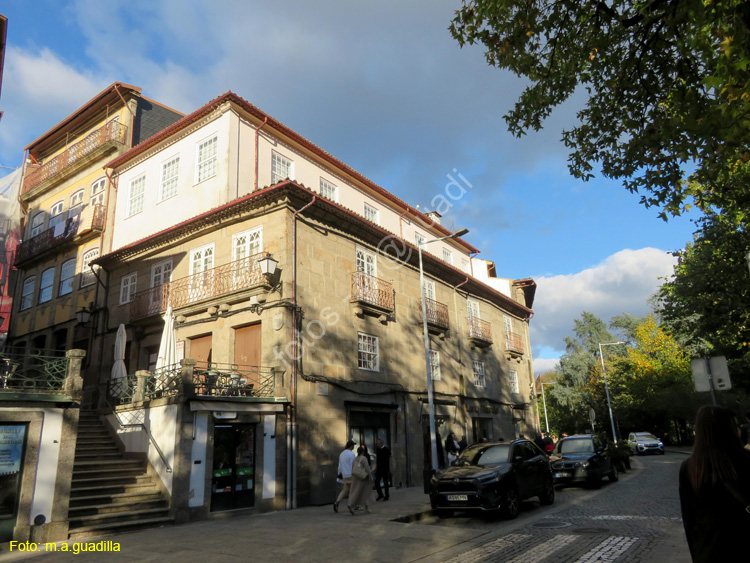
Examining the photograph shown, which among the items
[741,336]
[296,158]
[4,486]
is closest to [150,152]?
[296,158]

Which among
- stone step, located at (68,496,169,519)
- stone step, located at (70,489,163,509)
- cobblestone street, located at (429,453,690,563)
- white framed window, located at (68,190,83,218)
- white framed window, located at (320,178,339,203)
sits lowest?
cobblestone street, located at (429,453,690,563)

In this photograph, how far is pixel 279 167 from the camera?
19.7 m

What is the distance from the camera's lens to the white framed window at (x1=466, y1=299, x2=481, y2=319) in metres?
26.5

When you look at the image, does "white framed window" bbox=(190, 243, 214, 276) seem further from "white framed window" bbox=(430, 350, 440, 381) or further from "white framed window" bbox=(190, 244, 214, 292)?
"white framed window" bbox=(430, 350, 440, 381)

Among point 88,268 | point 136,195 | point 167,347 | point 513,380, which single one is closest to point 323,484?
point 167,347

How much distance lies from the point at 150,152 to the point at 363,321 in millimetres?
11199

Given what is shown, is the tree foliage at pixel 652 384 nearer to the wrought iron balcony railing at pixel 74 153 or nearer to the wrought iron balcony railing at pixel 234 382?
the wrought iron balcony railing at pixel 234 382

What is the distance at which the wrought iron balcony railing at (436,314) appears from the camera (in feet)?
71.2

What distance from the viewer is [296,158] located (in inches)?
804

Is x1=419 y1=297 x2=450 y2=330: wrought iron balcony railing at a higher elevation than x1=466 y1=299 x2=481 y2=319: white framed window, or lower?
lower

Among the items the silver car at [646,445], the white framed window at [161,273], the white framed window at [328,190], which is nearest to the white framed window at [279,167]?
the white framed window at [328,190]

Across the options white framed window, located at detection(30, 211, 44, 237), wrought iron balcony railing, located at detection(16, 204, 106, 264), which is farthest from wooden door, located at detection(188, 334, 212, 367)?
white framed window, located at detection(30, 211, 44, 237)

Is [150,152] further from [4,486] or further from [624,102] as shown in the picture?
[624,102]

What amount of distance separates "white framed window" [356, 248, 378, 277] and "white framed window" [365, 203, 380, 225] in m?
3.74
